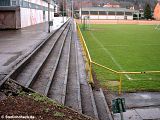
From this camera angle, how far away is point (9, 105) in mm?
7883

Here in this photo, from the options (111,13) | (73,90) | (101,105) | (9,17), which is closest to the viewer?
(101,105)

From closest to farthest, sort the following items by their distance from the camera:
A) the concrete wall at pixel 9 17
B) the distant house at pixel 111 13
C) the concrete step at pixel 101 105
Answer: the concrete step at pixel 101 105, the concrete wall at pixel 9 17, the distant house at pixel 111 13

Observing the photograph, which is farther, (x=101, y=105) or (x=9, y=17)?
(x=9, y=17)

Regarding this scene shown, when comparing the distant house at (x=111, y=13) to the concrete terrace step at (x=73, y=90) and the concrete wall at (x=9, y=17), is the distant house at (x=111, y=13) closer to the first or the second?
the concrete wall at (x=9, y=17)

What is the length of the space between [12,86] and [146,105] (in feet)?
14.6

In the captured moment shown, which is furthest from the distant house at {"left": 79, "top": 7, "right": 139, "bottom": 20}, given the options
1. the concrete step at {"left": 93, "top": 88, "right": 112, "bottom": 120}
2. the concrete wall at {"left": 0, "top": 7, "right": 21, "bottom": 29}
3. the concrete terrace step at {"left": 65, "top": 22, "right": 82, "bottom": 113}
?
the concrete step at {"left": 93, "top": 88, "right": 112, "bottom": 120}

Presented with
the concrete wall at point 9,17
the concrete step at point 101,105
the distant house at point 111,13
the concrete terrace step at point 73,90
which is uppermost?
the distant house at point 111,13

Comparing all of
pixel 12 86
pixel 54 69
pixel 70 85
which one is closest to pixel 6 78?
pixel 12 86

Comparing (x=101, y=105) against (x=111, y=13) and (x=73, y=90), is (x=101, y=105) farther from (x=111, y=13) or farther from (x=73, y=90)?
(x=111, y=13)

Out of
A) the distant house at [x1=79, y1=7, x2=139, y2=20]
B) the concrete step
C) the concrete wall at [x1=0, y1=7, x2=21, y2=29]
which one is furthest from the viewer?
the distant house at [x1=79, y1=7, x2=139, y2=20]

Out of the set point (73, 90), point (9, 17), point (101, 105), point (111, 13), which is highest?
point (111, 13)

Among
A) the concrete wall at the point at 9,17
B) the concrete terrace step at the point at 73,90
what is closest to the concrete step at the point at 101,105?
the concrete terrace step at the point at 73,90

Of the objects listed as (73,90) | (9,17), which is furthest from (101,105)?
(9,17)

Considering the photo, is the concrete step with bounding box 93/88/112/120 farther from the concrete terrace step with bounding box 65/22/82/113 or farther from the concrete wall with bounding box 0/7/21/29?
the concrete wall with bounding box 0/7/21/29
